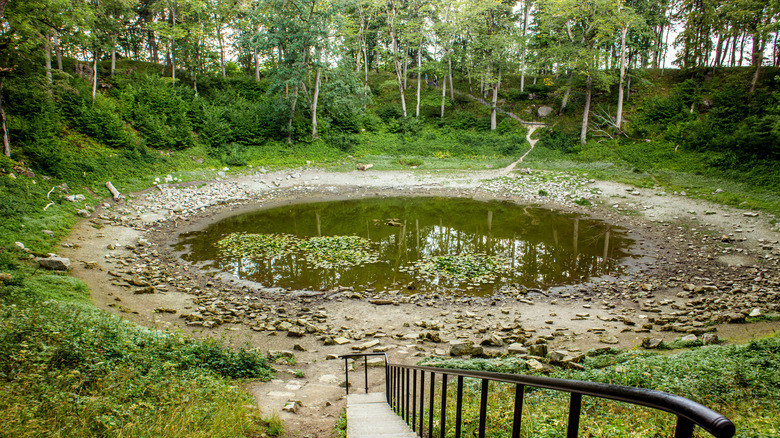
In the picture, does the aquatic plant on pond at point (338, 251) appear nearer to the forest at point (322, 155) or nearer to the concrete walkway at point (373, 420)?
the forest at point (322, 155)

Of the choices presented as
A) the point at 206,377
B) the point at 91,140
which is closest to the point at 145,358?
the point at 206,377

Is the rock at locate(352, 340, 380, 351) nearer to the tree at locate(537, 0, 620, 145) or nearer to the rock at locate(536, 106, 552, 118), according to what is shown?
the tree at locate(537, 0, 620, 145)

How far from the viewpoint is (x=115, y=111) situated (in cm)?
2689

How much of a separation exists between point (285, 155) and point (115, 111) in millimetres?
11747

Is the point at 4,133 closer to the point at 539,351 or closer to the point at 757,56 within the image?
the point at 539,351

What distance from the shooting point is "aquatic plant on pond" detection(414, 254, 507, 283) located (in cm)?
1332

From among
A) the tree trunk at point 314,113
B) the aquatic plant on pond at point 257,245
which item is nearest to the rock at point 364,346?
the aquatic plant on pond at point 257,245

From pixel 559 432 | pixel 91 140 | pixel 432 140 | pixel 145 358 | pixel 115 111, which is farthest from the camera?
pixel 432 140

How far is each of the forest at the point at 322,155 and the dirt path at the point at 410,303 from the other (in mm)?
163

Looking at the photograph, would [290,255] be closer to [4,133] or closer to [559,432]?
[559,432]

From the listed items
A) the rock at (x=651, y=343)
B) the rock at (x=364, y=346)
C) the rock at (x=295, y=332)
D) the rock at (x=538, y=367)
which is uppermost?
the rock at (x=538, y=367)

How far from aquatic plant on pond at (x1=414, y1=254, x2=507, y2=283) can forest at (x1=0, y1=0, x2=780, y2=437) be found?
6.78ft

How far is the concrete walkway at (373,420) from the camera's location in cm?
394

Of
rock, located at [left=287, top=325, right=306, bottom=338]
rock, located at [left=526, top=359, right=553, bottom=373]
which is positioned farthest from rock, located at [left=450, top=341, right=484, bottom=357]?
rock, located at [left=287, top=325, right=306, bottom=338]
